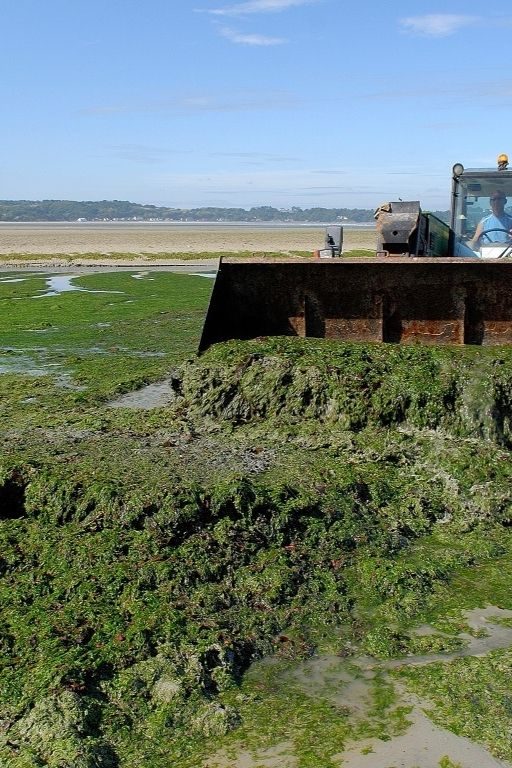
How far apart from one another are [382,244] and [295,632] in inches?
212

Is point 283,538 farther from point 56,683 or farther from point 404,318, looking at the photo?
point 404,318

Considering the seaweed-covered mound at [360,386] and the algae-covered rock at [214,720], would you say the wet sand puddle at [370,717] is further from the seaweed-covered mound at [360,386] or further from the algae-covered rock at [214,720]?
the seaweed-covered mound at [360,386]

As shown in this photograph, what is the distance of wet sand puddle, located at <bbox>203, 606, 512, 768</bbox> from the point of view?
3.66 meters

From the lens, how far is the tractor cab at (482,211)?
10.4m

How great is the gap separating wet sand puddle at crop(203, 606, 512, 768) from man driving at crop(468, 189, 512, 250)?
655 cm

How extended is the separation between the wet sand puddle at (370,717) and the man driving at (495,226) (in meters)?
6.55

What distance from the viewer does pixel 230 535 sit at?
5.29 m

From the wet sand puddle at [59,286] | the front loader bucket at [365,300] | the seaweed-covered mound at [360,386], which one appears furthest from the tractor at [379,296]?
the wet sand puddle at [59,286]

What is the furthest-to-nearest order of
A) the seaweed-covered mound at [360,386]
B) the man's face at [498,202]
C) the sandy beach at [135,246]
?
the sandy beach at [135,246], the man's face at [498,202], the seaweed-covered mound at [360,386]

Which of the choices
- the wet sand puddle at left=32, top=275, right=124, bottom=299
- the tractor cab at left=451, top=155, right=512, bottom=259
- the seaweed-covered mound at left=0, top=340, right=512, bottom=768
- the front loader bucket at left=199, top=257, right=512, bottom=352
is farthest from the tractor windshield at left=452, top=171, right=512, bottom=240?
the wet sand puddle at left=32, top=275, right=124, bottom=299

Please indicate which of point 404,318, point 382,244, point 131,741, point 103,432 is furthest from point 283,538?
point 382,244

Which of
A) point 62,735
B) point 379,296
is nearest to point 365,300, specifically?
point 379,296

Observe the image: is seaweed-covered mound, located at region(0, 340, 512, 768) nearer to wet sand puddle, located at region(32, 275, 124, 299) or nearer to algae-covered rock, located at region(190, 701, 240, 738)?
algae-covered rock, located at region(190, 701, 240, 738)

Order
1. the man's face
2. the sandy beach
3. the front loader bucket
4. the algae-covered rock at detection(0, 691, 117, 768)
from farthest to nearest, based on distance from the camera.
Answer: the sandy beach < the man's face < the front loader bucket < the algae-covered rock at detection(0, 691, 117, 768)
